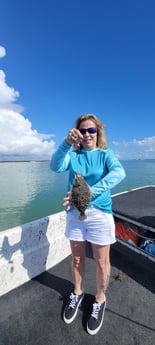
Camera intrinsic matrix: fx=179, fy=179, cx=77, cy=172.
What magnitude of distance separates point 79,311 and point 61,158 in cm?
178

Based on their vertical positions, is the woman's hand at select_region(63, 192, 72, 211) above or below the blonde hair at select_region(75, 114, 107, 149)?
below

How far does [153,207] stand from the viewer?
10.2 feet

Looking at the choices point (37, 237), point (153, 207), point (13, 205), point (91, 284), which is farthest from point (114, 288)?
point (13, 205)

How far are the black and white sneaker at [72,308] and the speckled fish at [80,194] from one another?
1108 millimetres

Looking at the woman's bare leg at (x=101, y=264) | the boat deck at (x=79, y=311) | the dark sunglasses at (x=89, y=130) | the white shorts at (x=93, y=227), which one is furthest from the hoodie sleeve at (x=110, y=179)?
the boat deck at (x=79, y=311)

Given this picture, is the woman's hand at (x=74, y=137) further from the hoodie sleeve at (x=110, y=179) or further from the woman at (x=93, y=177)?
the hoodie sleeve at (x=110, y=179)

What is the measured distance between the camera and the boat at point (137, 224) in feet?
8.56

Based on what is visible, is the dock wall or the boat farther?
the boat

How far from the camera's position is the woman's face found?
1.70 meters

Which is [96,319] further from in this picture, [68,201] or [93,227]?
[68,201]

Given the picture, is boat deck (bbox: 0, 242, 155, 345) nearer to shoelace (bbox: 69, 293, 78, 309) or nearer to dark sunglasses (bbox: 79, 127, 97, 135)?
shoelace (bbox: 69, 293, 78, 309)

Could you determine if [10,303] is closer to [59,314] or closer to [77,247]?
[59,314]

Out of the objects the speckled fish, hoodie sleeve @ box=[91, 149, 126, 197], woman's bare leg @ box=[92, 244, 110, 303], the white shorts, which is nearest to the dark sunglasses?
hoodie sleeve @ box=[91, 149, 126, 197]

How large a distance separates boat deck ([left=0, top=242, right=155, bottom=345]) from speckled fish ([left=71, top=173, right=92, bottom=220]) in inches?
49.6
